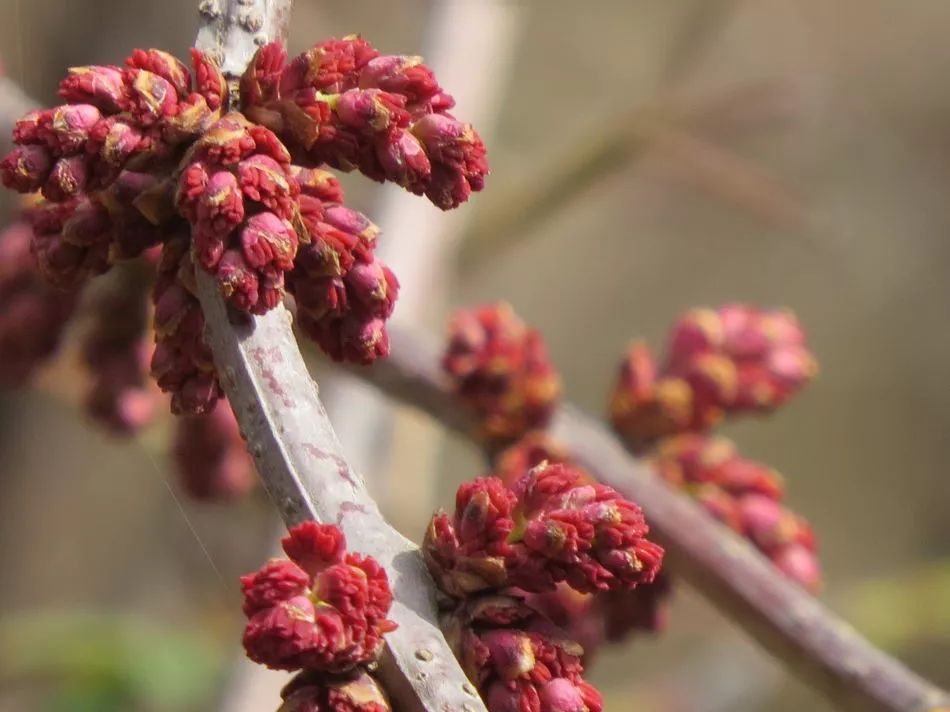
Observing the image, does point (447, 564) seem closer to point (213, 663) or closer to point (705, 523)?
point (705, 523)

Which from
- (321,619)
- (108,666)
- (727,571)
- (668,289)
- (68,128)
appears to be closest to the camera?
(321,619)

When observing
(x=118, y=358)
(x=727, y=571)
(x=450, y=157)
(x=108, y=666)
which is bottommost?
(x=108, y=666)

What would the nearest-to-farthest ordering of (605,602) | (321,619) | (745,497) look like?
(321,619), (605,602), (745,497)

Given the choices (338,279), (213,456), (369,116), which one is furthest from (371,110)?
(213,456)

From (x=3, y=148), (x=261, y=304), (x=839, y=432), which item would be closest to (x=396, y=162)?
(x=261, y=304)

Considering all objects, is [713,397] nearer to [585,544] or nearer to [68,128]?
[585,544]

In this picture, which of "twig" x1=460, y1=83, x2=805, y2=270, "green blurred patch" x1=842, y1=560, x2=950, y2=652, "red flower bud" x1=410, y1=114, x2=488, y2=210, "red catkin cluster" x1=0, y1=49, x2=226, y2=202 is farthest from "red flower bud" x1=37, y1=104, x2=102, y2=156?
"green blurred patch" x1=842, y1=560, x2=950, y2=652

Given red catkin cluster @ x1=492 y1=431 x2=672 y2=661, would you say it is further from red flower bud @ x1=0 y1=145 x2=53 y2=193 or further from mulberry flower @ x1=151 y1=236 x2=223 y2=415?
red flower bud @ x1=0 y1=145 x2=53 y2=193
